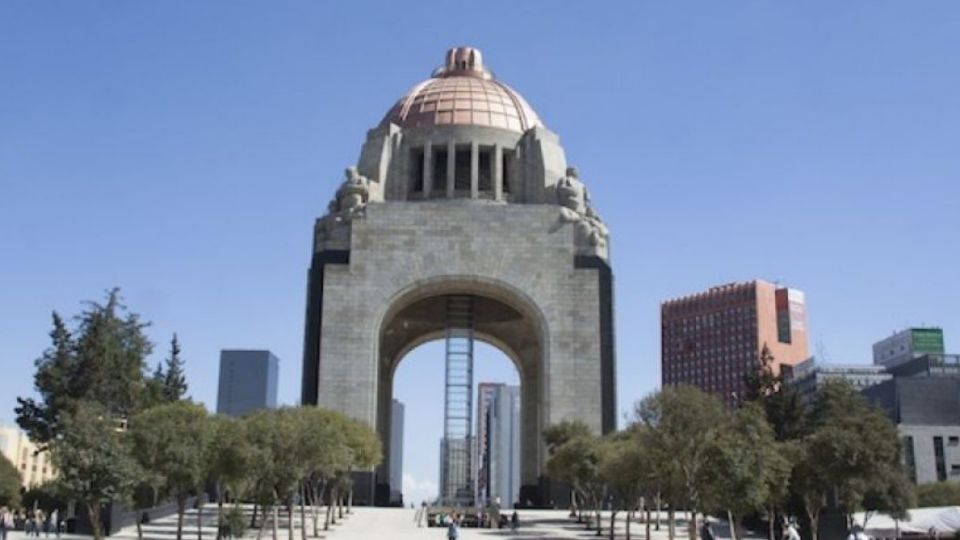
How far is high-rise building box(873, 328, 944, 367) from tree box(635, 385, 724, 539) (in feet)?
337

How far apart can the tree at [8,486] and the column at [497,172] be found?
2999cm

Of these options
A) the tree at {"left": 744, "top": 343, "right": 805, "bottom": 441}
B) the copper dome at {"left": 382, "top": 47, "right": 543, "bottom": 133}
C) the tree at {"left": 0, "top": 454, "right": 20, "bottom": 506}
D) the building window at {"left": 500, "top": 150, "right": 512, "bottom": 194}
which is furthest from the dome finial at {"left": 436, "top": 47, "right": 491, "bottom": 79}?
the tree at {"left": 0, "top": 454, "right": 20, "bottom": 506}

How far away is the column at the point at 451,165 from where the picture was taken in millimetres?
53938

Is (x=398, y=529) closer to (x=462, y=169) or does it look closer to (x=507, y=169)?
(x=462, y=169)

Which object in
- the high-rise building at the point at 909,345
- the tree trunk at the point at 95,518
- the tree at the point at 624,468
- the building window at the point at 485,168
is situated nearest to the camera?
the tree trunk at the point at 95,518

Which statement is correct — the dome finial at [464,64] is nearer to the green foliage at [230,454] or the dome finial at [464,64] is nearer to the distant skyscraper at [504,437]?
the green foliage at [230,454]

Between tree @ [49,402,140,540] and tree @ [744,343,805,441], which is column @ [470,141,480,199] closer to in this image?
tree @ [744,343,805,441]

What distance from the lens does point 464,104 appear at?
56594 mm

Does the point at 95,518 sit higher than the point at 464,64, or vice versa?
the point at 464,64

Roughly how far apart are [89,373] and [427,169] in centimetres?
2012

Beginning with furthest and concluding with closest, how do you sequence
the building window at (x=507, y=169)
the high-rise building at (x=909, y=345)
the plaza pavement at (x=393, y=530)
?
the high-rise building at (x=909, y=345)
the building window at (x=507, y=169)
the plaza pavement at (x=393, y=530)

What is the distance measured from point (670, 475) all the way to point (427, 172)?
2826 cm

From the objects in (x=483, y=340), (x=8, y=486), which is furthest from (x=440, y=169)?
(x=8, y=486)

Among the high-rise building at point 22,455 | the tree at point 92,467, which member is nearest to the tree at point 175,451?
the tree at point 92,467
